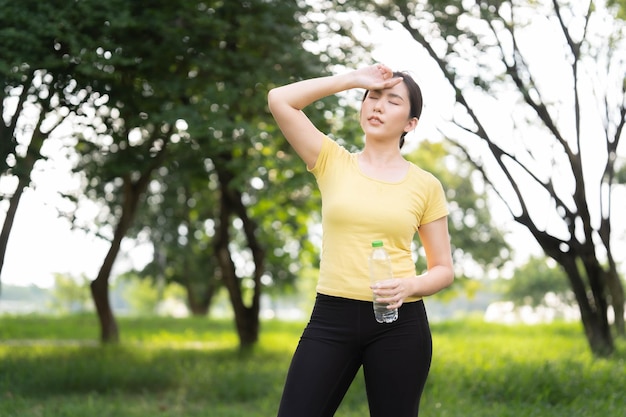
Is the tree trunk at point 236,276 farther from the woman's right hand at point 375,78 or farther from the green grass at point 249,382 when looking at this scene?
the woman's right hand at point 375,78

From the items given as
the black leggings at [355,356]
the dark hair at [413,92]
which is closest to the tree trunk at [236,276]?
the dark hair at [413,92]

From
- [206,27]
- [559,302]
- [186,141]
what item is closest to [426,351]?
[206,27]

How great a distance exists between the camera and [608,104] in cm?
1087

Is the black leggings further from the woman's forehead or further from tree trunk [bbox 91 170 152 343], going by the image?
tree trunk [bbox 91 170 152 343]

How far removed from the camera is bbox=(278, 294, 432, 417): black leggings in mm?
3057

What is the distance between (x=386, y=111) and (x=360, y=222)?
17.7 inches

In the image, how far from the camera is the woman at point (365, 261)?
3057 millimetres

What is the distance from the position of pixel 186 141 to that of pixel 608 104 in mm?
5358

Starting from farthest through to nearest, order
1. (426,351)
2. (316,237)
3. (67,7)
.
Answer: (316,237) < (67,7) < (426,351)

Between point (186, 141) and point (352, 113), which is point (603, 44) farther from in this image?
point (186, 141)

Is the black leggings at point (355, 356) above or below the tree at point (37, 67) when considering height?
below

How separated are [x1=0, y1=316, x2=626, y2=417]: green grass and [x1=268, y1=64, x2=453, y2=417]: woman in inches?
153

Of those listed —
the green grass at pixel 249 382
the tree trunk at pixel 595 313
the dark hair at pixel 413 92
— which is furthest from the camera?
the tree trunk at pixel 595 313

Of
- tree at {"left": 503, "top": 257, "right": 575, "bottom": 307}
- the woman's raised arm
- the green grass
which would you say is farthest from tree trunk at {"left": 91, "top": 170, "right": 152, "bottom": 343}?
tree at {"left": 503, "top": 257, "right": 575, "bottom": 307}
